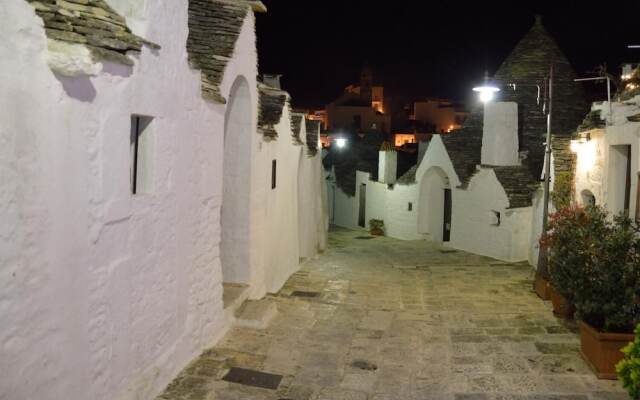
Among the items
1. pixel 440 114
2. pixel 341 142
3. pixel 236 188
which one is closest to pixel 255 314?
pixel 236 188

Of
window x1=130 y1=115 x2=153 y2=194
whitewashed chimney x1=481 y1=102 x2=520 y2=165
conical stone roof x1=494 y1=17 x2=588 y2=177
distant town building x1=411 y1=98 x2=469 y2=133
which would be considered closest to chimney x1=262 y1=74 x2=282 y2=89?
whitewashed chimney x1=481 y1=102 x2=520 y2=165

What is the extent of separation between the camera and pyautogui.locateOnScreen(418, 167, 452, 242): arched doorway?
981 inches

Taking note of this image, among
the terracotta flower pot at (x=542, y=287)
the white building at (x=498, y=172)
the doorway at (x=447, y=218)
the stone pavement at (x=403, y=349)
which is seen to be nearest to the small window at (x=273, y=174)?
the stone pavement at (x=403, y=349)

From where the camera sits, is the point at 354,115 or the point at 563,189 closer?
the point at 563,189

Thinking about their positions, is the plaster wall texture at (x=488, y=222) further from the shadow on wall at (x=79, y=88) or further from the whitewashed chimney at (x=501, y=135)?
the shadow on wall at (x=79, y=88)

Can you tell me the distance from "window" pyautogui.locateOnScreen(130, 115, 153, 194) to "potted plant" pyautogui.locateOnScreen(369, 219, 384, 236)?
2236 centimetres

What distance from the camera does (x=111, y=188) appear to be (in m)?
4.86

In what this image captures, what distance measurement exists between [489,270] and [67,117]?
14.3 meters

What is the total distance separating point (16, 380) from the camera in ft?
12.3

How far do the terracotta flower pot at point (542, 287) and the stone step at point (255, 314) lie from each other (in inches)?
239

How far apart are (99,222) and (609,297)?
20.3 feet

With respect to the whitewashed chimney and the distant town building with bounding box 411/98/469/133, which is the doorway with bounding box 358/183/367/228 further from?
the distant town building with bounding box 411/98/469/133

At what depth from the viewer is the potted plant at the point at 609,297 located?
7090 millimetres

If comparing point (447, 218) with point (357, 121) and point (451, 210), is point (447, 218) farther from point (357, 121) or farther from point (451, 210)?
point (357, 121)
